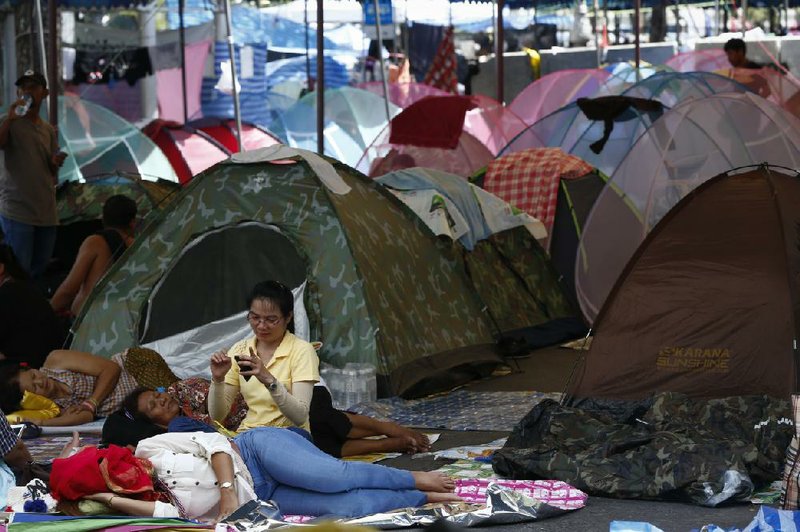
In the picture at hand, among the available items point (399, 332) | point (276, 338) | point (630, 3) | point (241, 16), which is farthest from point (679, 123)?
point (630, 3)

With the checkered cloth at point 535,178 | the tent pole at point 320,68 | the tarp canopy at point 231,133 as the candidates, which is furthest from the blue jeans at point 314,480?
the tarp canopy at point 231,133

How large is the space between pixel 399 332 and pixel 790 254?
7.96ft

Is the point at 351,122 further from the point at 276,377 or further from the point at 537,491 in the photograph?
the point at 537,491

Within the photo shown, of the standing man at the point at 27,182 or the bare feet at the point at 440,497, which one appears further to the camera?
the standing man at the point at 27,182

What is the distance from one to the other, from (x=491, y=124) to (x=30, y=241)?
8.24 m

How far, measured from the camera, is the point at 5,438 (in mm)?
5793

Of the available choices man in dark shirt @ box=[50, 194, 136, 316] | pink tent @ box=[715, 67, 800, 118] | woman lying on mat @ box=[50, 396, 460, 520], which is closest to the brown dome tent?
woman lying on mat @ box=[50, 396, 460, 520]

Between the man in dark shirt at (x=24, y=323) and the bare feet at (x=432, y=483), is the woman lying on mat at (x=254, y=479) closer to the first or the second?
the bare feet at (x=432, y=483)

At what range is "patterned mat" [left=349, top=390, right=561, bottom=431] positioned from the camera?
307 inches

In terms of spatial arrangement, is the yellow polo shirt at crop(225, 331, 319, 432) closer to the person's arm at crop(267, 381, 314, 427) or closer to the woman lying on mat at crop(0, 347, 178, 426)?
the person's arm at crop(267, 381, 314, 427)

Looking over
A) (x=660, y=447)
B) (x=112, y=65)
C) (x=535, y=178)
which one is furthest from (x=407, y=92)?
(x=660, y=447)

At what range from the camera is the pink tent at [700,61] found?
74.2 feet

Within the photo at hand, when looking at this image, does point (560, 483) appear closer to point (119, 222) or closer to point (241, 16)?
point (119, 222)

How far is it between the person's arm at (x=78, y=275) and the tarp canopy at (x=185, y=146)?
24.8 ft
